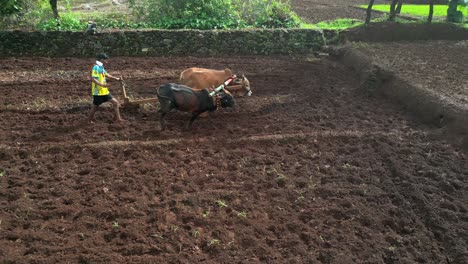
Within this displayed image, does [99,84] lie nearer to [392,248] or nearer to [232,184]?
[232,184]

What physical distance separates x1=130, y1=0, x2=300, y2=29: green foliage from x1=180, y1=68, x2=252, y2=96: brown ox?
544 cm

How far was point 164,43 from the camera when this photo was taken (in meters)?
13.5

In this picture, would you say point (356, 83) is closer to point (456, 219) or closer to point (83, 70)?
point (456, 219)

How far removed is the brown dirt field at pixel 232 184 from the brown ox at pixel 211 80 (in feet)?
Answer: 2.03

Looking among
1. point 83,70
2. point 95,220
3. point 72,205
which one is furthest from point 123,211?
point 83,70

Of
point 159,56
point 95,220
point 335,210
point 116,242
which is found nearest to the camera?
point 116,242

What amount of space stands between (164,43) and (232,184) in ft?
26.3

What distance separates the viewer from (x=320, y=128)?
8.91 metres

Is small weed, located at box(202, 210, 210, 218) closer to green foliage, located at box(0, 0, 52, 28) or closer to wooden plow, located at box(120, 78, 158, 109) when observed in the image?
wooden plow, located at box(120, 78, 158, 109)

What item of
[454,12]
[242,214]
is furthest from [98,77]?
[454,12]

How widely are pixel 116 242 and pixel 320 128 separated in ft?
16.8

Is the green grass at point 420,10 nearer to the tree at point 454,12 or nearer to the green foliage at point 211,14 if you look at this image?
the tree at point 454,12

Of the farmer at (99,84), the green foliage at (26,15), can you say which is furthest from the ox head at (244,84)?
the green foliage at (26,15)

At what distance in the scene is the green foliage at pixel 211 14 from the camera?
47.8 ft
